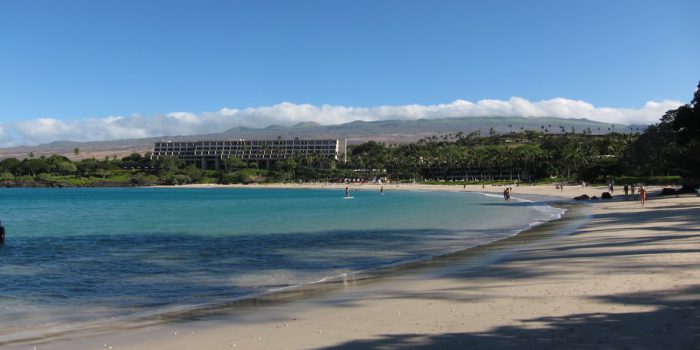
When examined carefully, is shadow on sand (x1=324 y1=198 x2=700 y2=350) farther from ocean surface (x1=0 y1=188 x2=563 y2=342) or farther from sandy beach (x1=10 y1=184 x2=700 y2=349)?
ocean surface (x1=0 y1=188 x2=563 y2=342)

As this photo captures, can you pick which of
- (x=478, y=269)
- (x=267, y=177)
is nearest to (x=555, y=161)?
(x=267, y=177)

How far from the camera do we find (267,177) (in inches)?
7613

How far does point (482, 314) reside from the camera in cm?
982

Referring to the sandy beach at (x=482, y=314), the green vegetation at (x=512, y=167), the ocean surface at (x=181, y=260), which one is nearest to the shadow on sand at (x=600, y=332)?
the sandy beach at (x=482, y=314)

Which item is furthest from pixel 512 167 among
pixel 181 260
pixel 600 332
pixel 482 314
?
pixel 600 332

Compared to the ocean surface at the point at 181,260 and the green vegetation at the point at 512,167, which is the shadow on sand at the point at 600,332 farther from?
the green vegetation at the point at 512,167

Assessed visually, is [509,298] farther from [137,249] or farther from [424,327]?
[137,249]

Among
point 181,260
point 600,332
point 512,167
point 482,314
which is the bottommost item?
point 181,260

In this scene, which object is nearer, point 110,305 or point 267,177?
point 110,305

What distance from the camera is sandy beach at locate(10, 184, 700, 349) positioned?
8188mm

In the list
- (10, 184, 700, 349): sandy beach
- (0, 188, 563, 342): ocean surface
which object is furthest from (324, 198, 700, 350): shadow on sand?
(0, 188, 563, 342): ocean surface

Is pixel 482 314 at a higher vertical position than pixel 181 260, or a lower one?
higher

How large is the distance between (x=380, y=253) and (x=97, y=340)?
12995mm

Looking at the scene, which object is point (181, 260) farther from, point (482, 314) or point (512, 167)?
point (512, 167)
